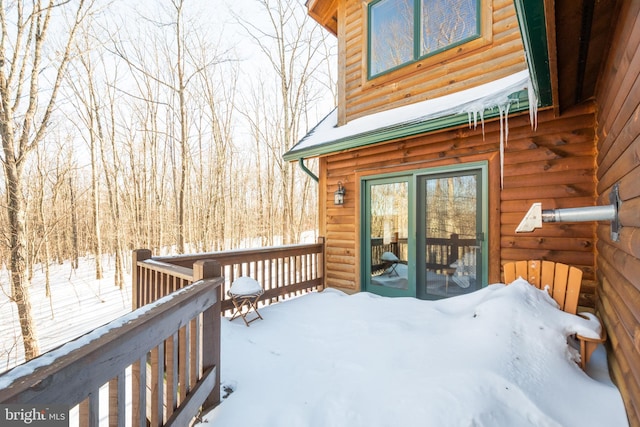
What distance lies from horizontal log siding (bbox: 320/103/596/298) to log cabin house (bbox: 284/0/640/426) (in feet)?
0.04

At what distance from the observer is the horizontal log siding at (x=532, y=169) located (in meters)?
2.88

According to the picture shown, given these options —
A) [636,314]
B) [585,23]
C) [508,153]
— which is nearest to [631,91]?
[585,23]

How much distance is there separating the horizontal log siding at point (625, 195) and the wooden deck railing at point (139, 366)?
2192 millimetres

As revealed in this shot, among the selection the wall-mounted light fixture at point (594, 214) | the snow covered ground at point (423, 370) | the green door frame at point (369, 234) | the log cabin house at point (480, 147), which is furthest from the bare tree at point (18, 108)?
the wall-mounted light fixture at point (594, 214)

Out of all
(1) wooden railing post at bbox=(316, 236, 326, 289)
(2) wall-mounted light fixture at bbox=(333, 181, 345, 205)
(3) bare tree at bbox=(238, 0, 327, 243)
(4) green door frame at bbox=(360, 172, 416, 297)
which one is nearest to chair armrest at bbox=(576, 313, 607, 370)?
(4) green door frame at bbox=(360, 172, 416, 297)

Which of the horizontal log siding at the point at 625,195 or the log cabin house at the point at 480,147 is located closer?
the horizontal log siding at the point at 625,195

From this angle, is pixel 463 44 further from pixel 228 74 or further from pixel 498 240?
pixel 228 74

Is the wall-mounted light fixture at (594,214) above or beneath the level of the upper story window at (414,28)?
beneath

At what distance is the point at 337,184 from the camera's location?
5023 millimetres

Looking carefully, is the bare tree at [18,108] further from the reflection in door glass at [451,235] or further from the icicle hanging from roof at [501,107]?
the icicle hanging from roof at [501,107]

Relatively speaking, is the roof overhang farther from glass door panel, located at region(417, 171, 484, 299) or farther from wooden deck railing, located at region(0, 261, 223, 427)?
wooden deck railing, located at region(0, 261, 223, 427)

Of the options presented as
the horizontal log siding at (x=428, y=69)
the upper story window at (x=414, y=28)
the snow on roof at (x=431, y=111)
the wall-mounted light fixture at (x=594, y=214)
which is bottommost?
the wall-mounted light fixture at (x=594, y=214)

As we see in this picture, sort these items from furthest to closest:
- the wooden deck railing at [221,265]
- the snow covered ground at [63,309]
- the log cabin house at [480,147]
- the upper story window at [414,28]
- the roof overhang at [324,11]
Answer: the snow covered ground at [63,309], the roof overhang at [324,11], the upper story window at [414,28], the wooden deck railing at [221,265], the log cabin house at [480,147]

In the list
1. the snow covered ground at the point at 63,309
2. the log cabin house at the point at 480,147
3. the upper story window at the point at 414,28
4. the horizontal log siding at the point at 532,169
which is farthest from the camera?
the snow covered ground at the point at 63,309
